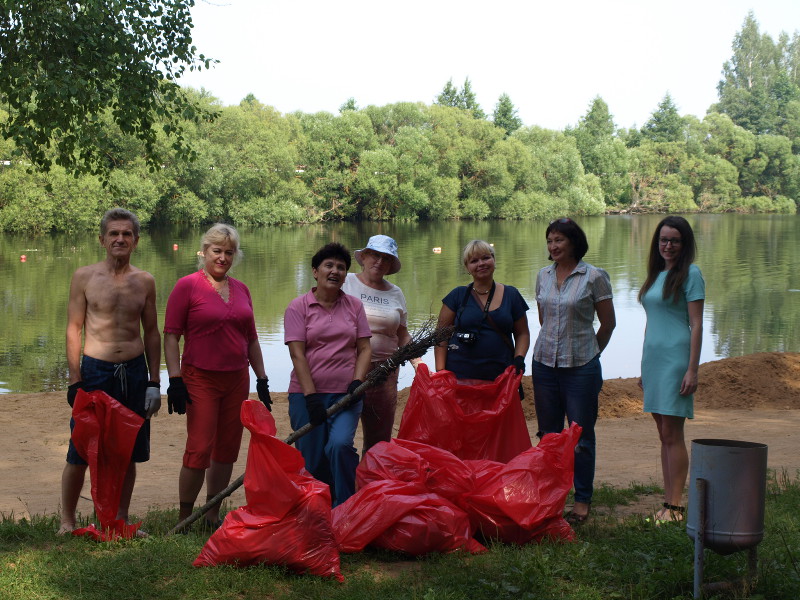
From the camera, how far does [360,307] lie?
4.74m

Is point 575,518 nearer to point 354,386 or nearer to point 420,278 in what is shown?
point 354,386

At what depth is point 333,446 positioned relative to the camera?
444 cm

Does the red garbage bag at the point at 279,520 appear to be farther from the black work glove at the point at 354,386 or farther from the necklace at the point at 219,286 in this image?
the necklace at the point at 219,286

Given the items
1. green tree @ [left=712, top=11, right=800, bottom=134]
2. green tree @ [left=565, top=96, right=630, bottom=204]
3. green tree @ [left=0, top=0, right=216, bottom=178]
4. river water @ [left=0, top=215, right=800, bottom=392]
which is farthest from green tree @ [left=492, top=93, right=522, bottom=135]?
green tree @ [left=0, top=0, right=216, bottom=178]

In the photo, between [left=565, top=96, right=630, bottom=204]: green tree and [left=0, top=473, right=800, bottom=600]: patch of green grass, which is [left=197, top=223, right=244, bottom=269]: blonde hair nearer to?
[left=0, top=473, right=800, bottom=600]: patch of green grass

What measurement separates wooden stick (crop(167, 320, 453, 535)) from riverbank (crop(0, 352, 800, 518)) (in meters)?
1.26

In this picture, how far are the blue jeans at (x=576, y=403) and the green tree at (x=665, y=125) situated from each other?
305 ft

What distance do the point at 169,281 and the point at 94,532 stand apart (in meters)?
21.0

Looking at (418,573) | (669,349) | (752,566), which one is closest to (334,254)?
(418,573)

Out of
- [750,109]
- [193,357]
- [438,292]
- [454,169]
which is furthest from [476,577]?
[750,109]

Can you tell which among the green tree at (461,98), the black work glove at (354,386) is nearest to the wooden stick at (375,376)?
the black work glove at (354,386)

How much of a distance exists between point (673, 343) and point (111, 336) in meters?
2.89

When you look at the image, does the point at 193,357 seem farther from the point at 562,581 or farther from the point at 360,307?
the point at 562,581

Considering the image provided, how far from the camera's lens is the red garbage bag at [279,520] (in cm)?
382
